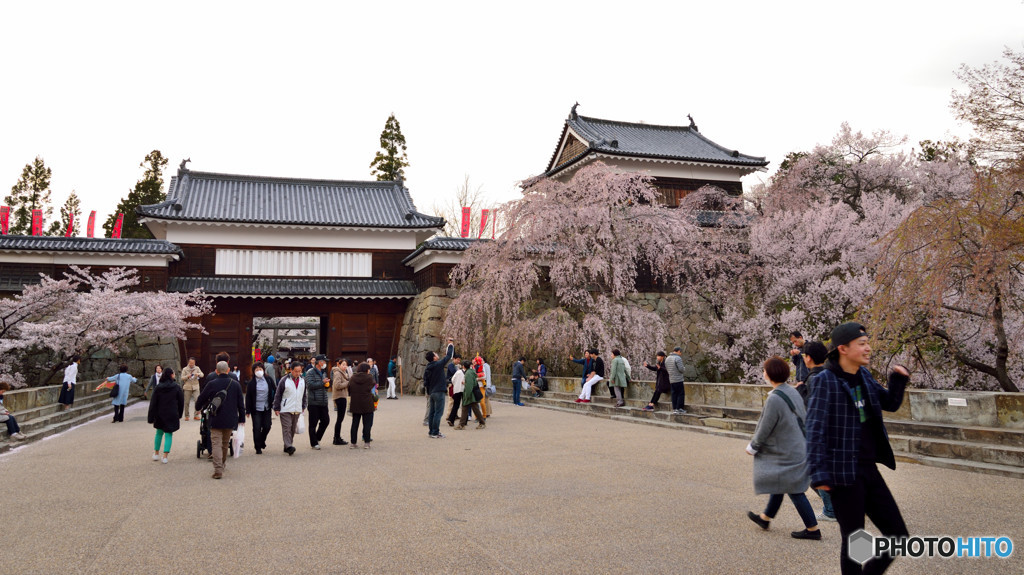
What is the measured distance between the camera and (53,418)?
13875 mm

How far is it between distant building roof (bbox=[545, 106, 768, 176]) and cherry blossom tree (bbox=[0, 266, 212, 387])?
58.5ft

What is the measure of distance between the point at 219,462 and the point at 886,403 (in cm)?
774

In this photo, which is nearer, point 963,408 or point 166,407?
point 963,408

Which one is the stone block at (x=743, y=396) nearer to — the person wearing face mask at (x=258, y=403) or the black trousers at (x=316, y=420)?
the black trousers at (x=316, y=420)

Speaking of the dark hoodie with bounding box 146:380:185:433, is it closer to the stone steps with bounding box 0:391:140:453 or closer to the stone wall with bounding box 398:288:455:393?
the stone steps with bounding box 0:391:140:453

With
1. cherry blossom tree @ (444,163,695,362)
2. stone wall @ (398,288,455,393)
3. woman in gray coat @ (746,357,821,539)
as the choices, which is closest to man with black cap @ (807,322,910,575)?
woman in gray coat @ (746,357,821,539)

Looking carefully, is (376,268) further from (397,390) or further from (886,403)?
(886,403)

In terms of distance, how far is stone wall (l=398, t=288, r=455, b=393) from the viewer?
78.4 feet

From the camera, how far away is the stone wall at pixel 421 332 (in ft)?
78.4

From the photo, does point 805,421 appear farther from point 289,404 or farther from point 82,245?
point 82,245

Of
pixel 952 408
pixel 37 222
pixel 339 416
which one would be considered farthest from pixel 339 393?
pixel 37 222

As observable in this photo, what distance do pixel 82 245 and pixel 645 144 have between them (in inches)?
999

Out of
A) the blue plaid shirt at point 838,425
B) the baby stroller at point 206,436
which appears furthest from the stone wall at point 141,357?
the blue plaid shirt at point 838,425

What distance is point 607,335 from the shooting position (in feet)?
61.9
